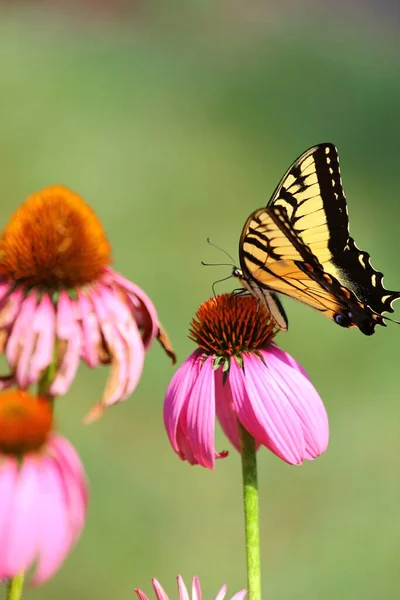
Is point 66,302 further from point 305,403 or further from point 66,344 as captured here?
point 305,403

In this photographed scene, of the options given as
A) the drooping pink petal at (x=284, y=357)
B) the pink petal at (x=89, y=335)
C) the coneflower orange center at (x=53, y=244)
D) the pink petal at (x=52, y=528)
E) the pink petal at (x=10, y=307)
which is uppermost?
the coneflower orange center at (x=53, y=244)

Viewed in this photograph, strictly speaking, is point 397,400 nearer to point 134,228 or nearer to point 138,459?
point 138,459

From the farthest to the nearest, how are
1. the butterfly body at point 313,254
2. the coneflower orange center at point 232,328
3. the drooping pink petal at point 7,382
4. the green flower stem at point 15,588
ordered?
the butterfly body at point 313,254
the coneflower orange center at point 232,328
the drooping pink petal at point 7,382
the green flower stem at point 15,588

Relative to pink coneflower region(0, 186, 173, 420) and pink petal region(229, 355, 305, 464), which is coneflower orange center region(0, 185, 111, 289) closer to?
pink coneflower region(0, 186, 173, 420)

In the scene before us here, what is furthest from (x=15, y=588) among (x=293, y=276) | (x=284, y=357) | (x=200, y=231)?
(x=200, y=231)

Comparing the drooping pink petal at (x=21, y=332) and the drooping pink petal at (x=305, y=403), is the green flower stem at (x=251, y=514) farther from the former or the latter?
the drooping pink petal at (x=21, y=332)

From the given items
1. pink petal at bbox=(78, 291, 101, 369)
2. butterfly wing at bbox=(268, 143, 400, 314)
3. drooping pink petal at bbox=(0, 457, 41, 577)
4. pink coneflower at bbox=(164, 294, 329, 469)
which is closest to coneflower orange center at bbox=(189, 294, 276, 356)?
pink coneflower at bbox=(164, 294, 329, 469)

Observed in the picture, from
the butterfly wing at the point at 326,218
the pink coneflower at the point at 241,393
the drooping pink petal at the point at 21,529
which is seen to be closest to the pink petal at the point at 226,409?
the pink coneflower at the point at 241,393
